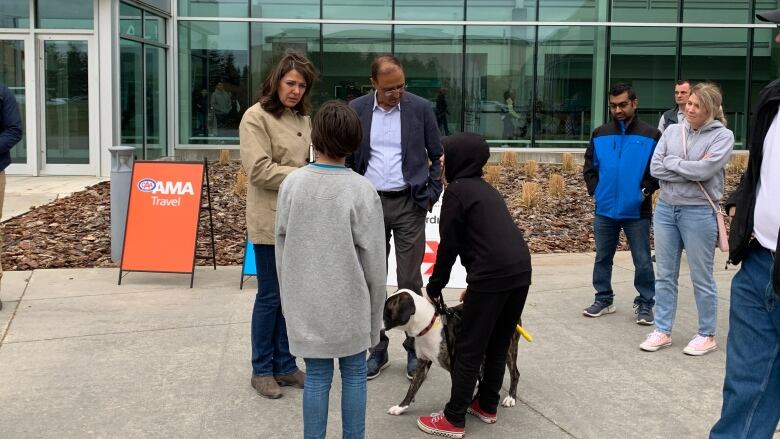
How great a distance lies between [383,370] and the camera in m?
5.28

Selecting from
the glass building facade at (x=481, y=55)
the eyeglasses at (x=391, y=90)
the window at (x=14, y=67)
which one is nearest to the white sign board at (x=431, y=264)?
the eyeglasses at (x=391, y=90)

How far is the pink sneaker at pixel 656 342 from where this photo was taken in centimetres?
575

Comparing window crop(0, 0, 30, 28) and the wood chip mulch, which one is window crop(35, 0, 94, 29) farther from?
the wood chip mulch

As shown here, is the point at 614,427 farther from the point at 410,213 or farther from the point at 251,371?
the point at 251,371

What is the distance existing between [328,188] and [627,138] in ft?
12.0

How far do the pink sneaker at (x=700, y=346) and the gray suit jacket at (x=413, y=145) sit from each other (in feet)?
6.86

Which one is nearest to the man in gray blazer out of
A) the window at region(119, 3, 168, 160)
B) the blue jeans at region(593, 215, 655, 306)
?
the blue jeans at region(593, 215, 655, 306)

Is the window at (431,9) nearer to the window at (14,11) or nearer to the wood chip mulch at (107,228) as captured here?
the wood chip mulch at (107,228)

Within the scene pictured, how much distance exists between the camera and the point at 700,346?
5695 mm

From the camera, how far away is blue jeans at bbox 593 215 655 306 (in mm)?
6488

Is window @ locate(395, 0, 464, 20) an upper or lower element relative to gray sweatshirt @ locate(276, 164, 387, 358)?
upper

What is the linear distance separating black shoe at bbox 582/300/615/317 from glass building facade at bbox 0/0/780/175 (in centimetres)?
1332

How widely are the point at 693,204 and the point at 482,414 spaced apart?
7.54 ft

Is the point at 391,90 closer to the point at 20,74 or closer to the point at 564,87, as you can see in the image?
the point at 20,74
